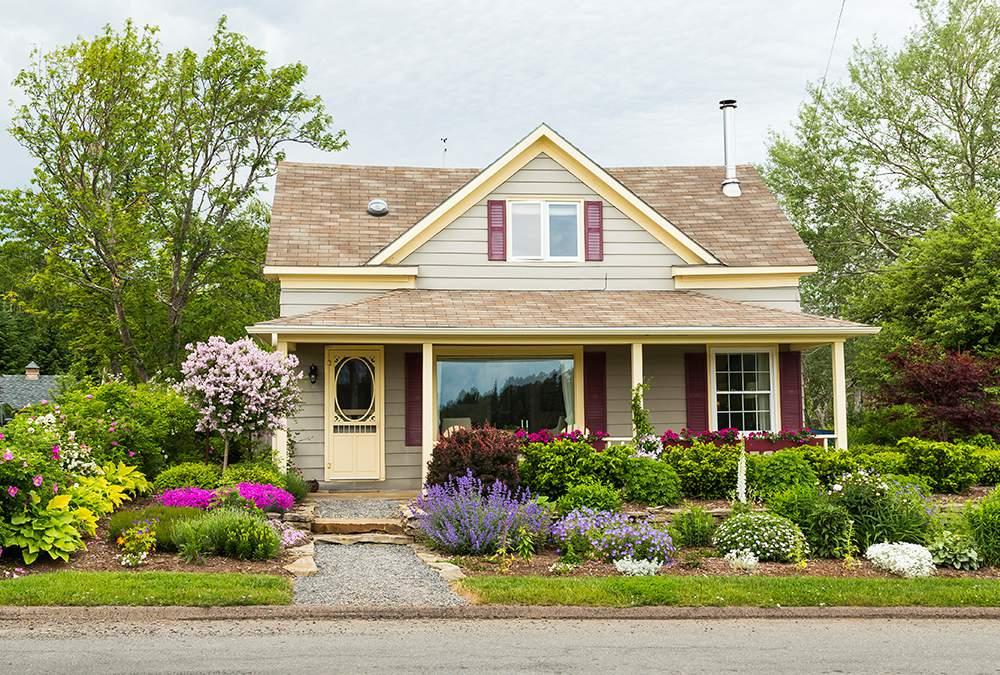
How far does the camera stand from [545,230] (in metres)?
17.7

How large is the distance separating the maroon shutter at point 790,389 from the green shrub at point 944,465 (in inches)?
104

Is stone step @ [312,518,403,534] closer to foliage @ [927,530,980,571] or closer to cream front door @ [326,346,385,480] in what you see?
cream front door @ [326,346,385,480]

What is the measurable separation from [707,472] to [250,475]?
21.0 feet

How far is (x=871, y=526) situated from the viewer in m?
10.7

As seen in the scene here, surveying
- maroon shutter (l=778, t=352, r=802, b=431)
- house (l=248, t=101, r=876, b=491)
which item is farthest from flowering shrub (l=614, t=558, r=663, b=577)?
maroon shutter (l=778, t=352, r=802, b=431)

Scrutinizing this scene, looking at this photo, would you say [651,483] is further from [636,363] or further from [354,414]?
[354,414]

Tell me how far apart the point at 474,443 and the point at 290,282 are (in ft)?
20.1

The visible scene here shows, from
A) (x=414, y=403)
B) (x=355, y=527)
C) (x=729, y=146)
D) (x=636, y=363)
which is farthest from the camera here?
(x=729, y=146)

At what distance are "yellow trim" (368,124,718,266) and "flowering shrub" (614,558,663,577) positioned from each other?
892 centimetres

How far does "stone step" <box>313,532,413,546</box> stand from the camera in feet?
38.5

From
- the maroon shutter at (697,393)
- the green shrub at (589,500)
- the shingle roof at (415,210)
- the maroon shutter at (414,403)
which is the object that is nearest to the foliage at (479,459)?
the green shrub at (589,500)

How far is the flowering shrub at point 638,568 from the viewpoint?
9.55 metres

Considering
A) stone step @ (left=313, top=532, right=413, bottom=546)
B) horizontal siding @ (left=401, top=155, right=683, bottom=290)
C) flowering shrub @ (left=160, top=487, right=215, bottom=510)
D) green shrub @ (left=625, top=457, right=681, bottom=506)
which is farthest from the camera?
horizontal siding @ (left=401, top=155, right=683, bottom=290)

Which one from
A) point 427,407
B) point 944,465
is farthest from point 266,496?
point 944,465
